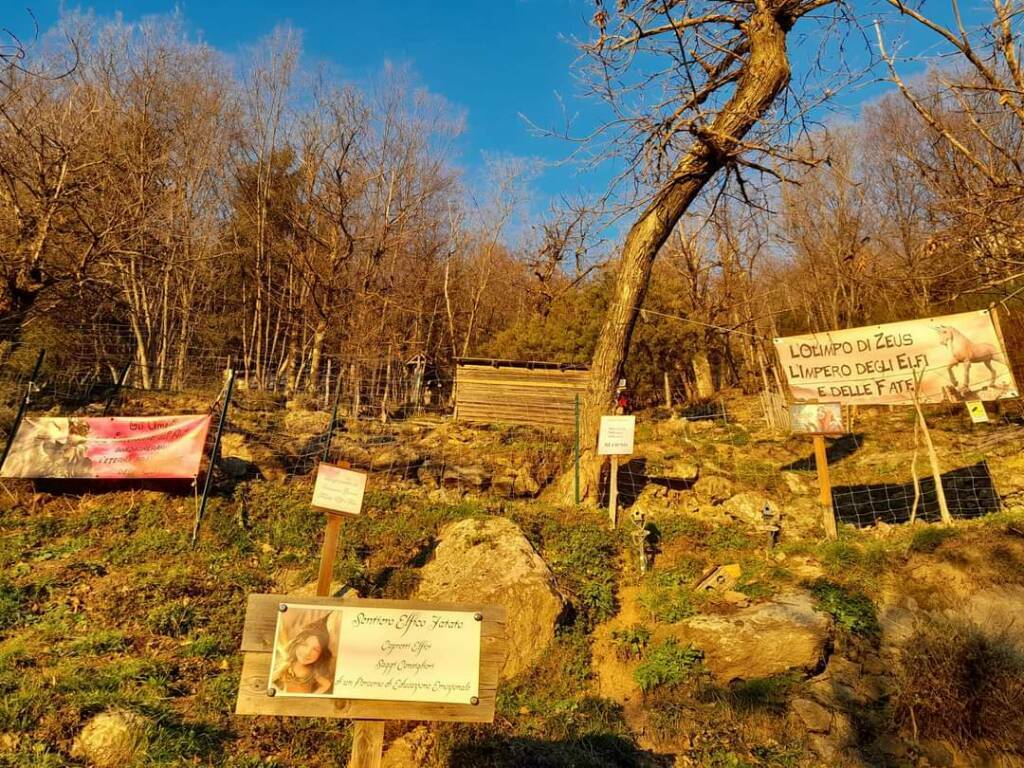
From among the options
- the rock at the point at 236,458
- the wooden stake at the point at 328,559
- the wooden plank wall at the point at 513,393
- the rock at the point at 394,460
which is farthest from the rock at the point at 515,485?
the wooden plank wall at the point at 513,393

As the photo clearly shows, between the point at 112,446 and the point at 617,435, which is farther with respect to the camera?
the point at 617,435

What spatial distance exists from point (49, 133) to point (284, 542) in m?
7.09

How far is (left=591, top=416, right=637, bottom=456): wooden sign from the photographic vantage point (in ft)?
29.2

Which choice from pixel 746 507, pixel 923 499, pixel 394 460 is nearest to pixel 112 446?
pixel 394 460

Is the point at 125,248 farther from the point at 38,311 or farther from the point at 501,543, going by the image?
the point at 501,543

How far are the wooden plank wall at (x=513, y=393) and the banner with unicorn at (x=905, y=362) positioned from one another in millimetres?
10431

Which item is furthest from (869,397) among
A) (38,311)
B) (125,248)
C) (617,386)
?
(38,311)

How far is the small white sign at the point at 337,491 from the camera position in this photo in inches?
227

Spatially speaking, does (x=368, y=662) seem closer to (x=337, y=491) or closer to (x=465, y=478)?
(x=337, y=491)

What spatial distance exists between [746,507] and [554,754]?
5813 millimetres

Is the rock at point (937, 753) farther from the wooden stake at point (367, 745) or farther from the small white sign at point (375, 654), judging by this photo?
the wooden stake at point (367, 745)

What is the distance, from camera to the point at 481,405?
19984 millimetres

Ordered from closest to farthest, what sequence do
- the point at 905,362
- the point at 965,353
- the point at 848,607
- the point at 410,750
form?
the point at 410,750 < the point at 848,607 < the point at 965,353 < the point at 905,362

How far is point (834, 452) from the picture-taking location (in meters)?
12.8
